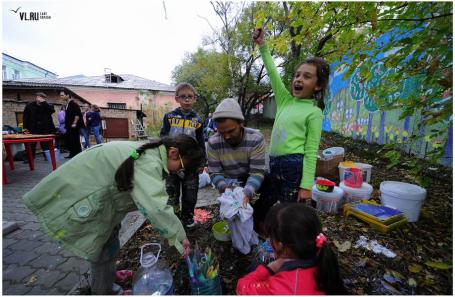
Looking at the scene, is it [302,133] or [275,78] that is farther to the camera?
[275,78]

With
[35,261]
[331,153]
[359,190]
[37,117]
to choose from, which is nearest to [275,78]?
[359,190]

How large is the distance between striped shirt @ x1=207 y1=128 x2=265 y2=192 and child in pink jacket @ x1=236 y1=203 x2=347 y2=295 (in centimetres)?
74

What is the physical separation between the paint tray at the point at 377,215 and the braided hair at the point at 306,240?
1745mm

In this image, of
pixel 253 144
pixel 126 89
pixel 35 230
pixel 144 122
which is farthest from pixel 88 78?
pixel 253 144

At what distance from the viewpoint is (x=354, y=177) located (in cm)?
339

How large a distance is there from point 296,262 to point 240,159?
3.74 feet

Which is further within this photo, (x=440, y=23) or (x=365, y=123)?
(x=365, y=123)

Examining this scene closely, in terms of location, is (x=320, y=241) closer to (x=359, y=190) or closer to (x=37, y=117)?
(x=359, y=190)

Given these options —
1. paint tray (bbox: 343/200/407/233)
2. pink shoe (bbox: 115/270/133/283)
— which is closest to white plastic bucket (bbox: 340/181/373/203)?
paint tray (bbox: 343/200/407/233)

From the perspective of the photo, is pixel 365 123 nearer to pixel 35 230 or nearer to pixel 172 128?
pixel 172 128

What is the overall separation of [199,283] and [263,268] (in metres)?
0.58

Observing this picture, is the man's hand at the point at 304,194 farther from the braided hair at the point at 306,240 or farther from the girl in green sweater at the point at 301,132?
the braided hair at the point at 306,240

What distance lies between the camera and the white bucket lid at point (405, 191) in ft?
8.91

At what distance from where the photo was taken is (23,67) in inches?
1002
